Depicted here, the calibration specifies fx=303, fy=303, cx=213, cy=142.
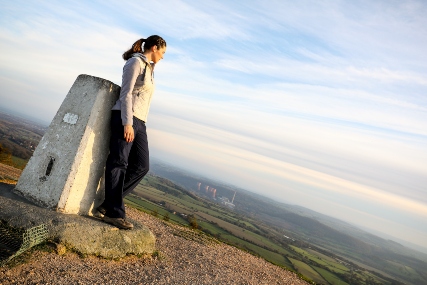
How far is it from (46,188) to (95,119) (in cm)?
150

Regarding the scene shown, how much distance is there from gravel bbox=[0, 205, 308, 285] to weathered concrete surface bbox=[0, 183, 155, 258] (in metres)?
0.17

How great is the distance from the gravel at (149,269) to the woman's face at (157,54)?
3639 mm

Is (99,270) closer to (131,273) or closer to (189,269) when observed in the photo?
(131,273)

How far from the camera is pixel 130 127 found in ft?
17.5

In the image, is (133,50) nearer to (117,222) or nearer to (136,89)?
(136,89)

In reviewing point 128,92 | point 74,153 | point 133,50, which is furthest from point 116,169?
point 133,50

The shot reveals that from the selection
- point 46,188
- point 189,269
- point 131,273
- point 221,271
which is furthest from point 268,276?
point 46,188

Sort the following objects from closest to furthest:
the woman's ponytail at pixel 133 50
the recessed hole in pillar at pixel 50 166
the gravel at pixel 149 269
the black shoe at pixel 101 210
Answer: the gravel at pixel 149 269 → the recessed hole in pillar at pixel 50 166 → the woman's ponytail at pixel 133 50 → the black shoe at pixel 101 210

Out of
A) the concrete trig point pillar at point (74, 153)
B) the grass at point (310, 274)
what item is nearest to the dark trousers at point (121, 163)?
the concrete trig point pillar at point (74, 153)

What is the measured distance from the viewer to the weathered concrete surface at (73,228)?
4680mm

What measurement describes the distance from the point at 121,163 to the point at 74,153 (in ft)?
2.71

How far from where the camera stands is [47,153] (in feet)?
18.3

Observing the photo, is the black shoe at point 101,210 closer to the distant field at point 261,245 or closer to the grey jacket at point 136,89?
the grey jacket at point 136,89

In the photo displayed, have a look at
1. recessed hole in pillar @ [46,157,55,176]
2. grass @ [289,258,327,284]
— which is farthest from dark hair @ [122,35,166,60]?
grass @ [289,258,327,284]
